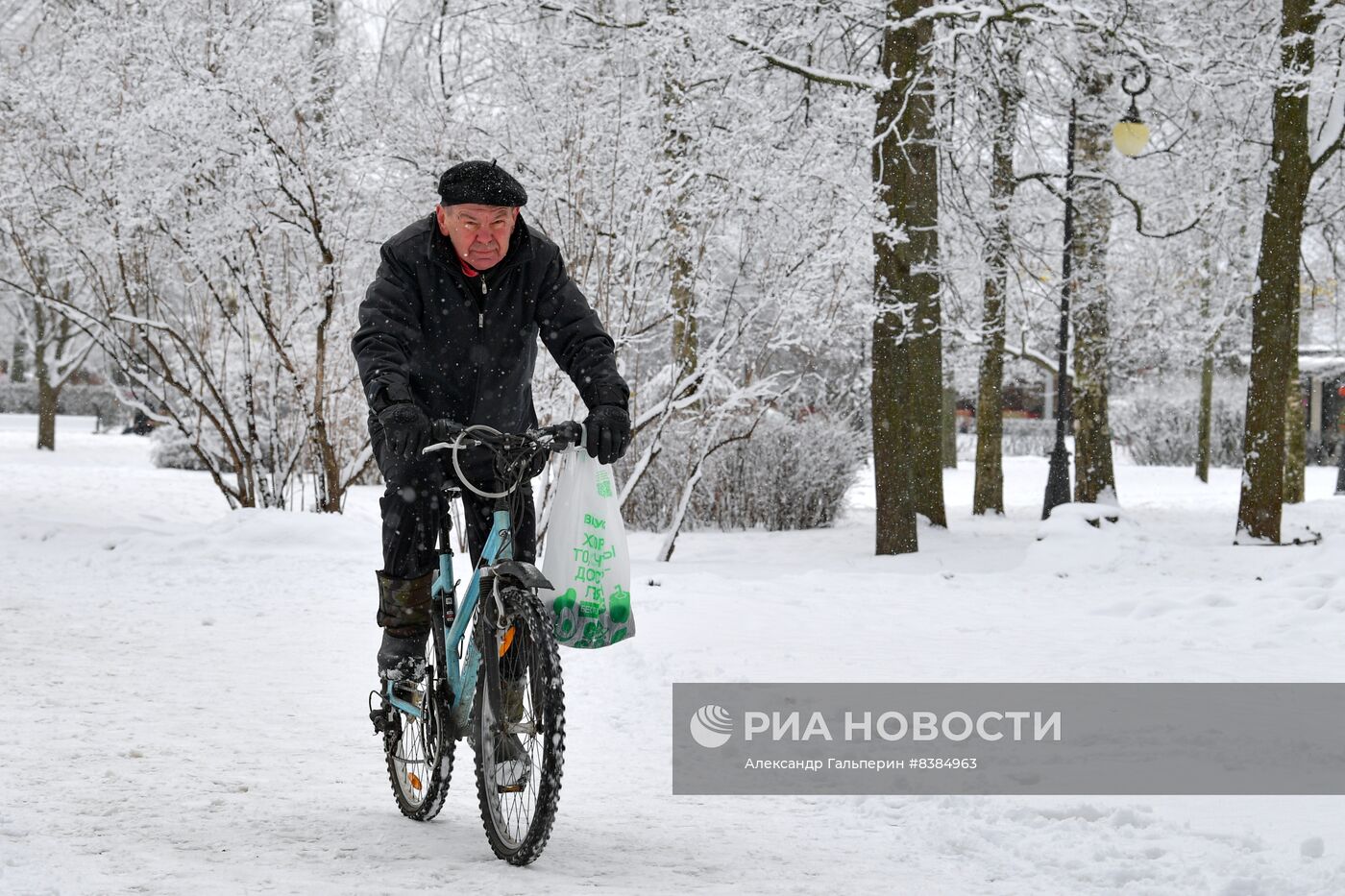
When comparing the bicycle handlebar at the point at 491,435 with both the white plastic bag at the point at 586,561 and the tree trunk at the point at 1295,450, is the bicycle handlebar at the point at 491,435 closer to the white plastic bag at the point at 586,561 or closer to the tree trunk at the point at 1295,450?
the white plastic bag at the point at 586,561

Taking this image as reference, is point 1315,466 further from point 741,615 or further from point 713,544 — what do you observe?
point 741,615

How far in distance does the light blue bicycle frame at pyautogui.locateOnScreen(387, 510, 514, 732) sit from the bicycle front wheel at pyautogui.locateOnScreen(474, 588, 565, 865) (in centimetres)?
12

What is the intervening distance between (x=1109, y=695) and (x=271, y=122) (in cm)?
885

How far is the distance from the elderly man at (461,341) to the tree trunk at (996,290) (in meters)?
10.6

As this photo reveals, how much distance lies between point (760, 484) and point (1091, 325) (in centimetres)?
431

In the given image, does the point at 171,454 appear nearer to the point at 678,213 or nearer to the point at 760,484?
the point at 760,484

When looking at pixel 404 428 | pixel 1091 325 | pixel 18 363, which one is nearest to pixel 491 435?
pixel 404 428

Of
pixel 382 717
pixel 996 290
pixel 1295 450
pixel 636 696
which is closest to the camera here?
pixel 382 717

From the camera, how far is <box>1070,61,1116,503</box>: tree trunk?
1636 cm

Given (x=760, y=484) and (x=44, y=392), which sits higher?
(x=44, y=392)

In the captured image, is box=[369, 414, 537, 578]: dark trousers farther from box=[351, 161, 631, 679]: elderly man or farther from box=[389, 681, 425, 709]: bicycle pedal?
box=[389, 681, 425, 709]: bicycle pedal

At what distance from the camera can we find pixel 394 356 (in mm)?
4000

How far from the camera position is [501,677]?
385 centimetres

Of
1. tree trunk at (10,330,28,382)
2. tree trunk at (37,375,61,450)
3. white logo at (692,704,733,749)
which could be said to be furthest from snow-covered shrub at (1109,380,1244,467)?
→ tree trunk at (10,330,28,382)
